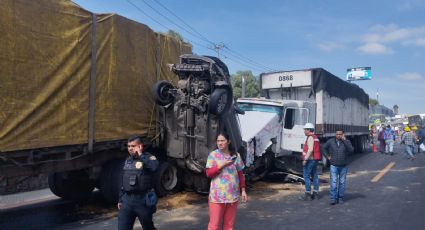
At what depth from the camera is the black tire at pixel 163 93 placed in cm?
902

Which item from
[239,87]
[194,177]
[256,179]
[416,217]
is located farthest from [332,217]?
[239,87]

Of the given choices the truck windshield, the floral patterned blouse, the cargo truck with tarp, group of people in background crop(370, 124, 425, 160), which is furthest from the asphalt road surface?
group of people in background crop(370, 124, 425, 160)

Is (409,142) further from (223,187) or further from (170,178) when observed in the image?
(223,187)

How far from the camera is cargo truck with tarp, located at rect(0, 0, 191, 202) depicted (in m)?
6.24

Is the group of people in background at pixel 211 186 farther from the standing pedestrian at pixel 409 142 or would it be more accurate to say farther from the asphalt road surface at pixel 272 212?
the standing pedestrian at pixel 409 142

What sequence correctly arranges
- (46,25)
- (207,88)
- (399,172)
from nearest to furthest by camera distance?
(46,25), (207,88), (399,172)

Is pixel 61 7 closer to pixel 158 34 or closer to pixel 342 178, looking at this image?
pixel 158 34

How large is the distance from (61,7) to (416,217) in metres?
7.41

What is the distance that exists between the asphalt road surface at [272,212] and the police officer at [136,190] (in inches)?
89.4

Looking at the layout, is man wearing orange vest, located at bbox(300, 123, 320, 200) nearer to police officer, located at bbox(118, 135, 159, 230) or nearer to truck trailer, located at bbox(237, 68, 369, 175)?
truck trailer, located at bbox(237, 68, 369, 175)

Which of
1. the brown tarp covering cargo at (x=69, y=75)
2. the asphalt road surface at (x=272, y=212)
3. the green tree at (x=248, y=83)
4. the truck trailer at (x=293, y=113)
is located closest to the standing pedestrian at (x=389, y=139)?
the truck trailer at (x=293, y=113)

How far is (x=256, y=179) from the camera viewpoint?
11.8 meters

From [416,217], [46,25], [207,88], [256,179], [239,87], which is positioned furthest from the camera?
[239,87]

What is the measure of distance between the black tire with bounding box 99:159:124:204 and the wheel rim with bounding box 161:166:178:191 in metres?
1.26
